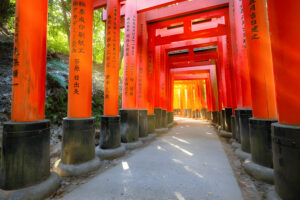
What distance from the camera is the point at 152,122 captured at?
255 inches

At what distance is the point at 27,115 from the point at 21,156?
1.86ft

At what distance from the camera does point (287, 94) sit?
1.74 meters

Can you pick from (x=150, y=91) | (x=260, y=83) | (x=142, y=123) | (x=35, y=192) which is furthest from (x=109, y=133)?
(x=260, y=83)

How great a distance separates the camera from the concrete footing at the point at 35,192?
1841mm

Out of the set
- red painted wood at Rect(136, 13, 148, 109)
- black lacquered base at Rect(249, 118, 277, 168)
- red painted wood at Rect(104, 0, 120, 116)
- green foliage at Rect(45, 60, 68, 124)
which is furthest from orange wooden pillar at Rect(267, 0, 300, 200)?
green foliage at Rect(45, 60, 68, 124)

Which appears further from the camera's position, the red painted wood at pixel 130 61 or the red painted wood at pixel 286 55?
the red painted wood at pixel 130 61

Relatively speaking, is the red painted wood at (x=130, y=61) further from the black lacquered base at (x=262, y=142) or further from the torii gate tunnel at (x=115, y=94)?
the black lacquered base at (x=262, y=142)

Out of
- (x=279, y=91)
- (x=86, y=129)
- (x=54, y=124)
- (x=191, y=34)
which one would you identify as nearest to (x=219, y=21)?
(x=191, y=34)

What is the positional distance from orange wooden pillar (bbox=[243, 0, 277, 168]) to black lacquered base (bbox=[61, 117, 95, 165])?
10.8 ft

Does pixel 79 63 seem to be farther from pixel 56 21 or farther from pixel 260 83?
pixel 56 21

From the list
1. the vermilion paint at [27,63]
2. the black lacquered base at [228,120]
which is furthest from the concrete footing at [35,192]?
the black lacquered base at [228,120]

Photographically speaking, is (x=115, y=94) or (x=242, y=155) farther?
(x=115, y=94)

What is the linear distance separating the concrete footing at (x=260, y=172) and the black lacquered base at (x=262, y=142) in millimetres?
72

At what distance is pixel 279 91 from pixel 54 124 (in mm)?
6464
